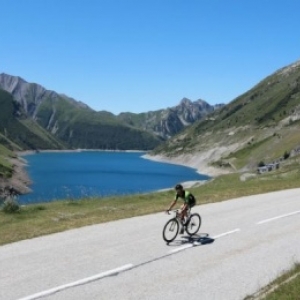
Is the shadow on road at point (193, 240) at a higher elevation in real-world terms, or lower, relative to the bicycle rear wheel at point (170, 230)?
lower

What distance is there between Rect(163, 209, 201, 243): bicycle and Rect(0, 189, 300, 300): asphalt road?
34 cm

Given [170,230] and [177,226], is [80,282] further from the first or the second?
[177,226]

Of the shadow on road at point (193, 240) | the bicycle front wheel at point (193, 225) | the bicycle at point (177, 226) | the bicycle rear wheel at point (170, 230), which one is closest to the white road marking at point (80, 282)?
the bicycle rear wheel at point (170, 230)

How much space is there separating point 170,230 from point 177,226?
0.61 metres

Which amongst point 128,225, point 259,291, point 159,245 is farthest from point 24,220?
point 259,291

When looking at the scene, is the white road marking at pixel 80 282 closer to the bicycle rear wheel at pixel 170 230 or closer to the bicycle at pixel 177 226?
the bicycle rear wheel at pixel 170 230

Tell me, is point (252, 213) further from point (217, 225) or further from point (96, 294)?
point (96, 294)

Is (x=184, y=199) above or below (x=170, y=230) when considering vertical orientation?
above

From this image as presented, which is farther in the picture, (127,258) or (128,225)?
(128,225)

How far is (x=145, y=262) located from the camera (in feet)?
49.2

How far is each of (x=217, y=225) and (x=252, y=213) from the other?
4.52 metres

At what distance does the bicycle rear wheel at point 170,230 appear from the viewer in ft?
59.2

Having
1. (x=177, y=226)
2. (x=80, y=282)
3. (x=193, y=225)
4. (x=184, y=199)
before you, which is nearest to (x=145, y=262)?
(x=80, y=282)

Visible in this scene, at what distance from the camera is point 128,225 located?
69.7 feet
